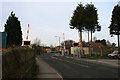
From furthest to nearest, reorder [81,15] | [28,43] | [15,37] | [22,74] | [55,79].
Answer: [81,15]
[15,37]
[28,43]
[55,79]
[22,74]

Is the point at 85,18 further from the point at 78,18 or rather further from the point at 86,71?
the point at 86,71

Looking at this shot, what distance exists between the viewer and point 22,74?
540 centimetres

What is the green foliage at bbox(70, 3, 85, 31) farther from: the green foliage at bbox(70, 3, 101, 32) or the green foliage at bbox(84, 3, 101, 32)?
the green foliage at bbox(84, 3, 101, 32)

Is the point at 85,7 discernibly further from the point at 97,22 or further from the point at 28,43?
the point at 28,43

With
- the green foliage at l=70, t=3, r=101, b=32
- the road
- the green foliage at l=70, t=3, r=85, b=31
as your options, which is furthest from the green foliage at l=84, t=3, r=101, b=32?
the road

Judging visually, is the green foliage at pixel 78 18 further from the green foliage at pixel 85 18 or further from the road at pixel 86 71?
the road at pixel 86 71

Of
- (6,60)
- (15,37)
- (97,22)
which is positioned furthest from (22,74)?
(97,22)

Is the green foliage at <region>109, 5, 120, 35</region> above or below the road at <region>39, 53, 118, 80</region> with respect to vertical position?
above

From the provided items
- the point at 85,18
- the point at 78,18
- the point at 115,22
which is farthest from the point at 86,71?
the point at 115,22

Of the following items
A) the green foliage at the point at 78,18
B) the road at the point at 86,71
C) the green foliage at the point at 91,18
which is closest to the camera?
the road at the point at 86,71

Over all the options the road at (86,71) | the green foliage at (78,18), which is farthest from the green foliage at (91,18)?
the road at (86,71)

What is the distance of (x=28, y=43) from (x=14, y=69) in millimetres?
6254

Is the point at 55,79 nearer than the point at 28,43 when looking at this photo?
Yes

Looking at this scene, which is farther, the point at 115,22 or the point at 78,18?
the point at 115,22
